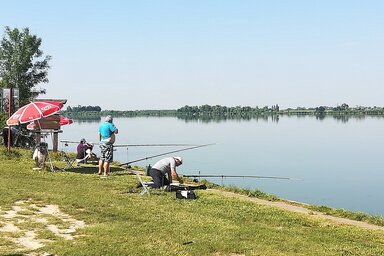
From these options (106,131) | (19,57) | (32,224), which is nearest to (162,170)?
(106,131)

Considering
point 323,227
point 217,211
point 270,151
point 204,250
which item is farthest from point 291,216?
point 270,151

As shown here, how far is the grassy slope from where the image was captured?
7.05m

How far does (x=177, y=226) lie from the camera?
27.8 ft

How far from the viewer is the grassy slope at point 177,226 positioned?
705 cm

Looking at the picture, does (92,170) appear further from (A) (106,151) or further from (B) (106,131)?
(B) (106,131)

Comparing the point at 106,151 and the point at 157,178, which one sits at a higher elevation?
the point at 106,151

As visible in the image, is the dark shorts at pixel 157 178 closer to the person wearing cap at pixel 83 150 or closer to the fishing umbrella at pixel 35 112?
the fishing umbrella at pixel 35 112

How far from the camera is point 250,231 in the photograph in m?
8.34

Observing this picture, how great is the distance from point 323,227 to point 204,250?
373 cm

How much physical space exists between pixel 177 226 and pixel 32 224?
9.36 ft

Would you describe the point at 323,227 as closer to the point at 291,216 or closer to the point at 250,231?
the point at 291,216

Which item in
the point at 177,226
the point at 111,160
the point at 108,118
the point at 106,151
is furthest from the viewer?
the point at 111,160

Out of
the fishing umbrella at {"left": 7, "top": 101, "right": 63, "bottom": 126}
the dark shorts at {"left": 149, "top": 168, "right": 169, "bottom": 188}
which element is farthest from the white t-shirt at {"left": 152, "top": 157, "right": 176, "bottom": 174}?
the fishing umbrella at {"left": 7, "top": 101, "right": 63, "bottom": 126}

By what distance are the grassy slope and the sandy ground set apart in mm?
225
